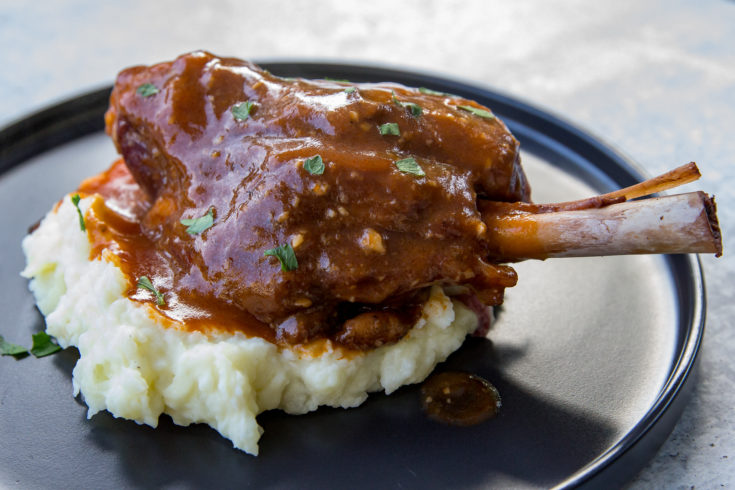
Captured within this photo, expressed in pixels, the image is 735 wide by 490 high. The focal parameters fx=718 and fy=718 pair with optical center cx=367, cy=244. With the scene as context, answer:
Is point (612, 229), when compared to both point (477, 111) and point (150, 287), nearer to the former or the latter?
point (477, 111)

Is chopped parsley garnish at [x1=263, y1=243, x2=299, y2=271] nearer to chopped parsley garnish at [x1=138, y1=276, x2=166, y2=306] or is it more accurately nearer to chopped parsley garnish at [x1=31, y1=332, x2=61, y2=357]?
chopped parsley garnish at [x1=138, y1=276, x2=166, y2=306]

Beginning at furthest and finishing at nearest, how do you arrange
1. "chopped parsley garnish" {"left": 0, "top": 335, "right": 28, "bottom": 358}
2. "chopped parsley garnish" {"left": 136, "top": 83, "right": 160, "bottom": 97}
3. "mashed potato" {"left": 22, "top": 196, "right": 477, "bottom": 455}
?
"chopped parsley garnish" {"left": 136, "top": 83, "right": 160, "bottom": 97} → "chopped parsley garnish" {"left": 0, "top": 335, "right": 28, "bottom": 358} → "mashed potato" {"left": 22, "top": 196, "right": 477, "bottom": 455}

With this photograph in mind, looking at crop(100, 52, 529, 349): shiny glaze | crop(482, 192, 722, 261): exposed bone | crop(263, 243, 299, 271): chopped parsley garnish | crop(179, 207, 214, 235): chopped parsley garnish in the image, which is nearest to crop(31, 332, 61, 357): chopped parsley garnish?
crop(100, 52, 529, 349): shiny glaze

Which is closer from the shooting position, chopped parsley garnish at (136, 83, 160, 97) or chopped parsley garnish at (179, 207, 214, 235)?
chopped parsley garnish at (179, 207, 214, 235)

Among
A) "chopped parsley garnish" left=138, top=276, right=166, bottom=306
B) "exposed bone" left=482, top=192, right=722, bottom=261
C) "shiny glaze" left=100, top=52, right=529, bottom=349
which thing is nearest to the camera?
"exposed bone" left=482, top=192, right=722, bottom=261

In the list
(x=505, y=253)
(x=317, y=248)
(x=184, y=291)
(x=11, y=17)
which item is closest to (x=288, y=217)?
(x=317, y=248)

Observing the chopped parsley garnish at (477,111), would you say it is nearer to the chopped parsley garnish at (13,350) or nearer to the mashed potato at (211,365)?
the mashed potato at (211,365)

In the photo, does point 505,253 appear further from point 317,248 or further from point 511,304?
point 317,248

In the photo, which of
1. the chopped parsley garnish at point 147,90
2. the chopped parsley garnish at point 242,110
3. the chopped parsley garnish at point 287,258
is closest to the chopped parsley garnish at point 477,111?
the chopped parsley garnish at point 242,110
